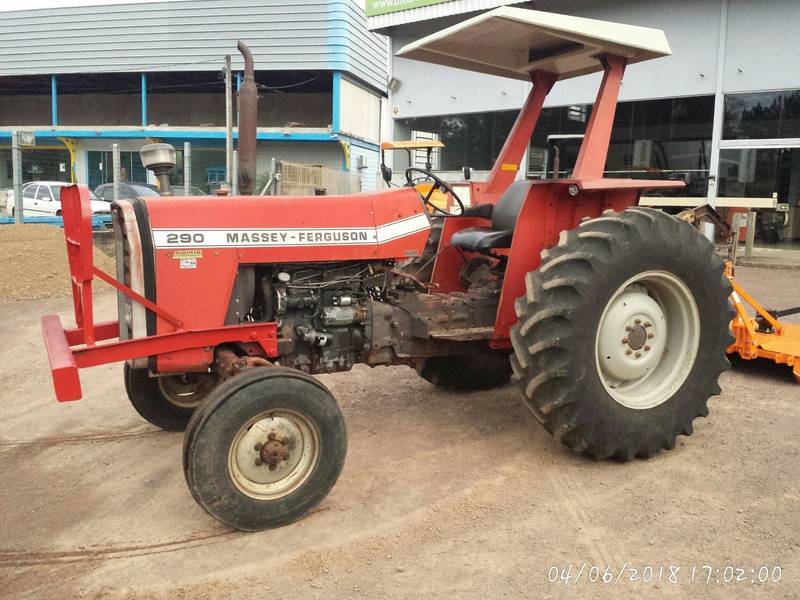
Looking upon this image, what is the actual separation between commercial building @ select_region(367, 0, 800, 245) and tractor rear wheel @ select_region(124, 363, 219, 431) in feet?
35.7

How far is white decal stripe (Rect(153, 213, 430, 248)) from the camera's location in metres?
3.08

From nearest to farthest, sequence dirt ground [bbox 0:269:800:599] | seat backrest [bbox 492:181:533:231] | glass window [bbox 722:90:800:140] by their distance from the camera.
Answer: dirt ground [bbox 0:269:800:599]
seat backrest [bbox 492:181:533:231]
glass window [bbox 722:90:800:140]

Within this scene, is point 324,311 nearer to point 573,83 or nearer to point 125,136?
point 573,83

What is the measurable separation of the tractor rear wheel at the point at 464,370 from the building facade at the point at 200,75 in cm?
1700

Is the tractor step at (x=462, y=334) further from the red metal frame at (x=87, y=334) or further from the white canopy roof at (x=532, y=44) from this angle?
the white canopy roof at (x=532, y=44)

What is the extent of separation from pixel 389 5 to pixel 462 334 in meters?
14.7

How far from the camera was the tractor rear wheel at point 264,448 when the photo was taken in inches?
107

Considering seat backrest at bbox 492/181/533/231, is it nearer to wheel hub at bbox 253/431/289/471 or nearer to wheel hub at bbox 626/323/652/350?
wheel hub at bbox 626/323/652/350

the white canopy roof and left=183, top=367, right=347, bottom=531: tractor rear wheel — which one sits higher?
the white canopy roof

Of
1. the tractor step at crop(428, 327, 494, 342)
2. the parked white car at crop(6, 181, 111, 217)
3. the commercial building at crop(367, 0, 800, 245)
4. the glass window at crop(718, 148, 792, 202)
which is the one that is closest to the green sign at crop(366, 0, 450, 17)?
the commercial building at crop(367, 0, 800, 245)

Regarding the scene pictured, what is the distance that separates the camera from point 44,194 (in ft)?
53.7

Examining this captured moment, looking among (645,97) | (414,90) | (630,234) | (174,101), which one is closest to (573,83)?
(645,97)

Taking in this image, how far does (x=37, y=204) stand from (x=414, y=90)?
9.68 metres

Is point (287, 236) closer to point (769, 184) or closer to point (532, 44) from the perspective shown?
point (532, 44)
